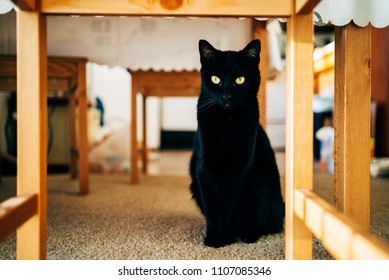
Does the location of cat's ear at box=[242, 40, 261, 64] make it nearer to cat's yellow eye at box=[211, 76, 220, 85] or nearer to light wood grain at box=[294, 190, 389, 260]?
cat's yellow eye at box=[211, 76, 220, 85]

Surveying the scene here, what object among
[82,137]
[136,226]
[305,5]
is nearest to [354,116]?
[305,5]

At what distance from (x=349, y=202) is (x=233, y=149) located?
0.97 feet

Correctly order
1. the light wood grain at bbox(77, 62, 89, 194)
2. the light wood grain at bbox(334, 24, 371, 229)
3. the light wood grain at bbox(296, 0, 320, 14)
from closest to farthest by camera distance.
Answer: the light wood grain at bbox(296, 0, 320, 14) → the light wood grain at bbox(334, 24, 371, 229) → the light wood grain at bbox(77, 62, 89, 194)

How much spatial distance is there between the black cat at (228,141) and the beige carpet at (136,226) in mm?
64

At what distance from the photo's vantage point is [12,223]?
0.54m

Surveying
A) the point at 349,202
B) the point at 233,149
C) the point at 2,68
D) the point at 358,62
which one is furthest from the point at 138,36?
the point at 349,202

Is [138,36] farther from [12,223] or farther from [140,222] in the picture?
[12,223]

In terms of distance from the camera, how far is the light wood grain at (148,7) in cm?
64

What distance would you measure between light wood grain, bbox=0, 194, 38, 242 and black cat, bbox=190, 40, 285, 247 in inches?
17.2

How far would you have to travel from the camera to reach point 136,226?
1084 mm

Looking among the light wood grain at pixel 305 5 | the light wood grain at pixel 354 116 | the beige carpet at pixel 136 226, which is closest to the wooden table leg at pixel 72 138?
the beige carpet at pixel 136 226

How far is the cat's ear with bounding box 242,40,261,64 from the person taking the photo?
909mm

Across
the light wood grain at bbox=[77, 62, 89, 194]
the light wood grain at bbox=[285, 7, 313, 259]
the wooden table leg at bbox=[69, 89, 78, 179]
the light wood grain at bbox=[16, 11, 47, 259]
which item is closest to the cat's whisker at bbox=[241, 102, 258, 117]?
the light wood grain at bbox=[285, 7, 313, 259]

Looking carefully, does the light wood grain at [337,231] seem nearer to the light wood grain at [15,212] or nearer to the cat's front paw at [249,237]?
the cat's front paw at [249,237]
